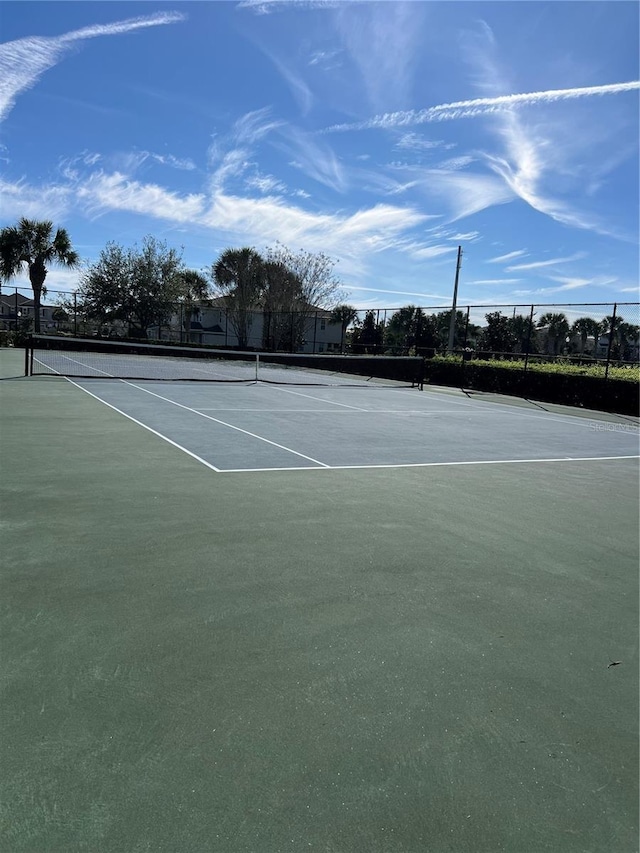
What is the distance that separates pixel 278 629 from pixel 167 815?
4.09 feet

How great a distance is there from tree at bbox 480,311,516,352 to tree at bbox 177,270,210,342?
75.9 ft

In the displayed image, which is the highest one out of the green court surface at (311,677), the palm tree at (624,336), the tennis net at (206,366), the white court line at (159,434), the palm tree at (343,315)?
the palm tree at (343,315)

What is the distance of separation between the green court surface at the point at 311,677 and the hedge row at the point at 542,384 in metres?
15.0

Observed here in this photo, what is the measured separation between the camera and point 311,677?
2613mm

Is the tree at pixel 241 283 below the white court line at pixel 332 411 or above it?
above

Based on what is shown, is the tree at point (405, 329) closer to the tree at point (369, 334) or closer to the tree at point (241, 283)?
the tree at point (369, 334)

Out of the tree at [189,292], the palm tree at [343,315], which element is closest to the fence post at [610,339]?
the palm tree at [343,315]

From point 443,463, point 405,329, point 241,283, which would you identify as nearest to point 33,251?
point 241,283

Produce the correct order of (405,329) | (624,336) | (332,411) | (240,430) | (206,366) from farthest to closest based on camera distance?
(405,329)
(206,366)
(624,336)
(332,411)
(240,430)

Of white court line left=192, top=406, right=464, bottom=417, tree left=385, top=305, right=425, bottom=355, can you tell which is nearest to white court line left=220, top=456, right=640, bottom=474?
white court line left=192, top=406, right=464, bottom=417

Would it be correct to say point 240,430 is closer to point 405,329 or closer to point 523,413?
point 523,413

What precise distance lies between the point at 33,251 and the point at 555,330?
104 ft

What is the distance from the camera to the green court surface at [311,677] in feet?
6.07

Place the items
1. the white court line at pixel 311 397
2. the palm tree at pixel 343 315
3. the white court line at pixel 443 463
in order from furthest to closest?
the palm tree at pixel 343 315 < the white court line at pixel 311 397 < the white court line at pixel 443 463
